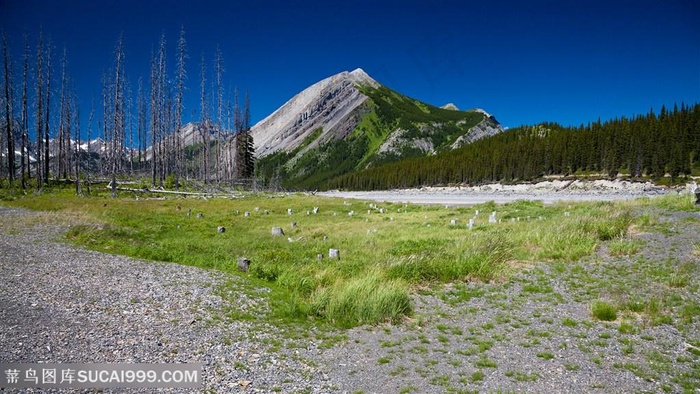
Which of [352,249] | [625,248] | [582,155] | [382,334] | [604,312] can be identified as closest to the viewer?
[382,334]

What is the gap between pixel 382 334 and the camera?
9.48 m

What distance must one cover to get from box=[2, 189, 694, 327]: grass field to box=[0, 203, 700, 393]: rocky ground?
3.17ft

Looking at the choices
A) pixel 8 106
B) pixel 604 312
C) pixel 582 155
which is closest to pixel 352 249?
pixel 604 312

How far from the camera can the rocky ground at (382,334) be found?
7023 millimetres

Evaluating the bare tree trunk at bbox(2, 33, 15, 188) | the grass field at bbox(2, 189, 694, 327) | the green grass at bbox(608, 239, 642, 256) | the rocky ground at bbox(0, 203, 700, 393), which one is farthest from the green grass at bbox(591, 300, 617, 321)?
the bare tree trunk at bbox(2, 33, 15, 188)

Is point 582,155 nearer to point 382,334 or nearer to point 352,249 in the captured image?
point 352,249

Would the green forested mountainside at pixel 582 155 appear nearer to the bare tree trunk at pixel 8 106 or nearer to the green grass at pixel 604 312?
the green grass at pixel 604 312

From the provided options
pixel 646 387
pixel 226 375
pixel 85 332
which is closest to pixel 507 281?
pixel 646 387

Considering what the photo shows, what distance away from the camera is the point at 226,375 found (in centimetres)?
693

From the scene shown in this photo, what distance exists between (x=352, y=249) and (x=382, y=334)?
1002 centimetres

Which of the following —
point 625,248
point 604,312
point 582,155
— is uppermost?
point 582,155

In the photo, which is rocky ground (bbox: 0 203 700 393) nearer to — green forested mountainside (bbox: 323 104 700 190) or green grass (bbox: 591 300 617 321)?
green grass (bbox: 591 300 617 321)

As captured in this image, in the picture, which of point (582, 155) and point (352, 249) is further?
point (582, 155)

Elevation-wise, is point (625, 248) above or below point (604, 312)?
above
